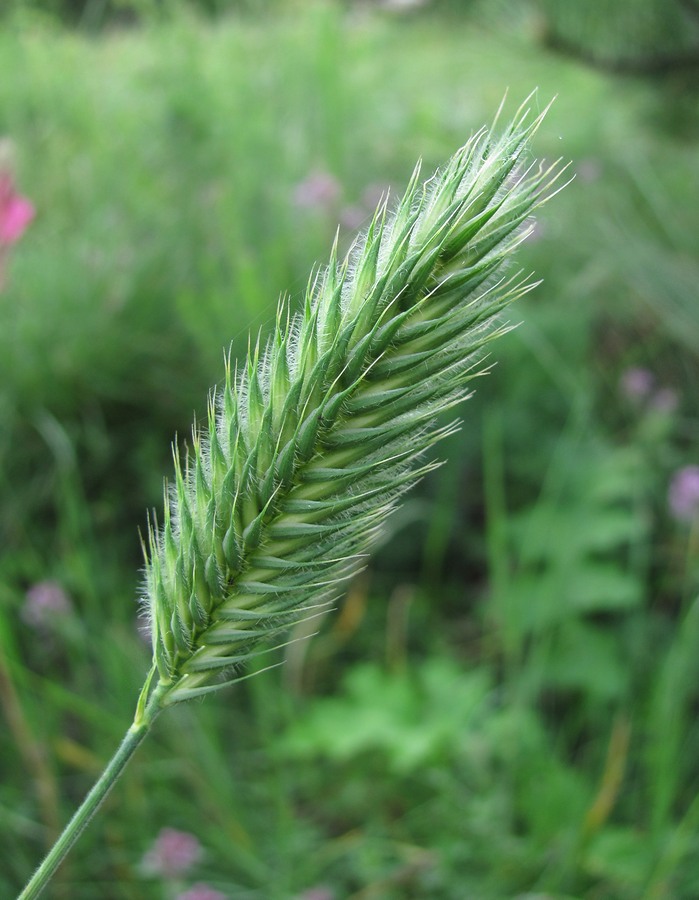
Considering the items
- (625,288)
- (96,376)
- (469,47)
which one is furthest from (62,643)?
(469,47)

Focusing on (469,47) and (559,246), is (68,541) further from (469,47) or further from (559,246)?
(469,47)

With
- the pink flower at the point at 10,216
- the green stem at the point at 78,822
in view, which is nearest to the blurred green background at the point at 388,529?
the pink flower at the point at 10,216

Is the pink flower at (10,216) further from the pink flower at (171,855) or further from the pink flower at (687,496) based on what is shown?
the pink flower at (687,496)

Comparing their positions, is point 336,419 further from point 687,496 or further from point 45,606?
point 687,496

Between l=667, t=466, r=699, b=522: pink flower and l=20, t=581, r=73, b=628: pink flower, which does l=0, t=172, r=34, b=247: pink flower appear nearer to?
l=20, t=581, r=73, b=628: pink flower

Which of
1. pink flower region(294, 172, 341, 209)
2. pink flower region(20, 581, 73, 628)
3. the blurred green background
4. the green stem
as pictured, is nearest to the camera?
the green stem

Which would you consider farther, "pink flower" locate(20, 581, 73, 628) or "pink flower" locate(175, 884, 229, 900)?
"pink flower" locate(20, 581, 73, 628)

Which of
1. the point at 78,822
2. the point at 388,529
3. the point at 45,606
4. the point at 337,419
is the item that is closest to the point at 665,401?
→ the point at 388,529

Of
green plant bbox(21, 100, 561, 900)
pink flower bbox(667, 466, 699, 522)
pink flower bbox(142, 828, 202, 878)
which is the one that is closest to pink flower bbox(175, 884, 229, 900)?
pink flower bbox(142, 828, 202, 878)
